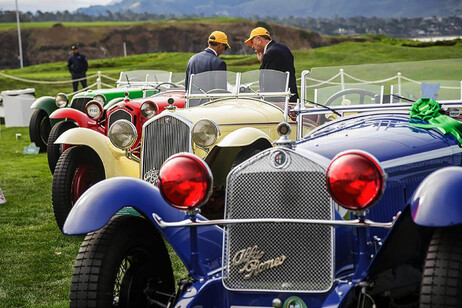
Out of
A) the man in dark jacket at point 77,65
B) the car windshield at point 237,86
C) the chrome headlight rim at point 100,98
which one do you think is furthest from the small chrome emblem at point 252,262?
the man in dark jacket at point 77,65

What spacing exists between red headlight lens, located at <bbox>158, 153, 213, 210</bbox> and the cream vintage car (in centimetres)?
270

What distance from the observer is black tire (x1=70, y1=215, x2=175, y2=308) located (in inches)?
130

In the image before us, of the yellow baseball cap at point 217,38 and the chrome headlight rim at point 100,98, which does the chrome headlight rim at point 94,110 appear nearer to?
the chrome headlight rim at point 100,98

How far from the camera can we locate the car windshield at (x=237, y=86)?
7.48m

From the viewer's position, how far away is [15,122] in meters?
17.6

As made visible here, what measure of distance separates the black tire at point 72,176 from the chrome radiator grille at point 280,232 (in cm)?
357

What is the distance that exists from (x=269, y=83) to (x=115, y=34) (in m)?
65.9

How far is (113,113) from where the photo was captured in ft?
28.1

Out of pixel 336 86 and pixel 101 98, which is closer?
pixel 336 86

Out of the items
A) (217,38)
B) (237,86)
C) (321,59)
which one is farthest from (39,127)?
(321,59)

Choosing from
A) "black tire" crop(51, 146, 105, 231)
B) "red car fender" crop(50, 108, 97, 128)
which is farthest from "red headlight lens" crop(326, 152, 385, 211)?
"red car fender" crop(50, 108, 97, 128)

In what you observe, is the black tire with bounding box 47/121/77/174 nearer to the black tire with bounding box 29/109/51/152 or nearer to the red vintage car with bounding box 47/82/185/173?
the red vintage car with bounding box 47/82/185/173

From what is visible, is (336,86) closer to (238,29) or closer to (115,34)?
(238,29)

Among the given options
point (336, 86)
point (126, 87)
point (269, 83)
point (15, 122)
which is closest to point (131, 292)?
point (336, 86)
